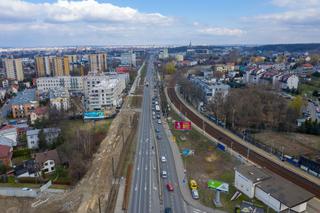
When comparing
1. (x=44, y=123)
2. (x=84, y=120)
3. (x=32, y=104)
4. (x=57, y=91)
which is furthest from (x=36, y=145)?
(x=57, y=91)

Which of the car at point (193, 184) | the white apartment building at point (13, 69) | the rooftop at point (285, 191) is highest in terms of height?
the white apartment building at point (13, 69)

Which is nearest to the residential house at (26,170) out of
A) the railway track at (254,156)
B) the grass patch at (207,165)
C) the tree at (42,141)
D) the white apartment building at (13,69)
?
the tree at (42,141)

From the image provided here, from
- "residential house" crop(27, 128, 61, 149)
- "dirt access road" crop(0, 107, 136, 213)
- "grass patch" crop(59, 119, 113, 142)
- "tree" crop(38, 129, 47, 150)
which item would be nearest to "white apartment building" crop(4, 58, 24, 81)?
"grass patch" crop(59, 119, 113, 142)

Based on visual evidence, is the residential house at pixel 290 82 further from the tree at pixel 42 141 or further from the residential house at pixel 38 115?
the tree at pixel 42 141

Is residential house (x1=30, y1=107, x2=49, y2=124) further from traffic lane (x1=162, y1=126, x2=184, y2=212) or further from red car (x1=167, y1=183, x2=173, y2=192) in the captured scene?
red car (x1=167, y1=183, x2=173, y2=192)

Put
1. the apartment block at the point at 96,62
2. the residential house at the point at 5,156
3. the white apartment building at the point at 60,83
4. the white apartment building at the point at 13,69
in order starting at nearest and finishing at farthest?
the residential house at the point at 5,156
the white apartment building at the point at 60,83
the white apartment building at the point at 13,69
the apartment block at the point at 96,62
